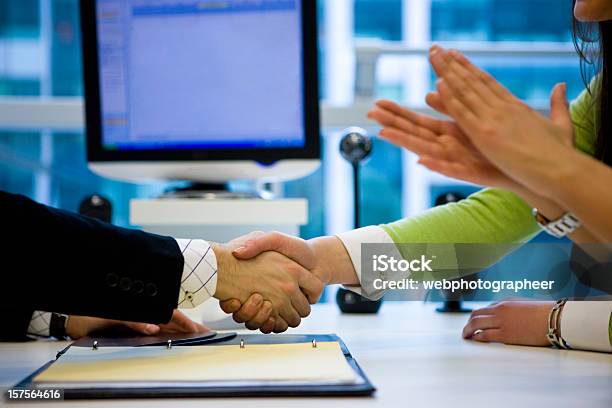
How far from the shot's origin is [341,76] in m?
4.69

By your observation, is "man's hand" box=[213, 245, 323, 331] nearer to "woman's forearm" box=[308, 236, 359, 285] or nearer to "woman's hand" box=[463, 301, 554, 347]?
"woman's forearm" box=[308, 236, 359, 285]

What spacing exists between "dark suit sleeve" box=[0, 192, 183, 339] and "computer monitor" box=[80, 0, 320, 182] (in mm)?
853

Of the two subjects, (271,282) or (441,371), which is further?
(271,282)

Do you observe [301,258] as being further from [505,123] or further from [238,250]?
[505,123]

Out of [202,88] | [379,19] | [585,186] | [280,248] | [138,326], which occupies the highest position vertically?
[379,19]

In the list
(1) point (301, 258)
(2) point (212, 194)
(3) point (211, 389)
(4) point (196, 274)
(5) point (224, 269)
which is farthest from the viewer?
(2) point (212, 194)

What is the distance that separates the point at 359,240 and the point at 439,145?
1.36 feet

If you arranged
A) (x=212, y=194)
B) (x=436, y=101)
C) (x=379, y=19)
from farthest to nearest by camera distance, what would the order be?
1. (x=379, y=19)
2. (x=212, y=194)
3. (x=436, y=101)

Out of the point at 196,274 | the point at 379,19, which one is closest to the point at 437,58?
the point at 196,274

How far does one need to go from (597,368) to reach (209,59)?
1.20 meters

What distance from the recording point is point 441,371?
36.6 inches

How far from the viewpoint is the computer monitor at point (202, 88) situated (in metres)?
1.83

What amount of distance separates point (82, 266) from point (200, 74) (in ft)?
3.24

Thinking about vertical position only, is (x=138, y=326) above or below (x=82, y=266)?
below
